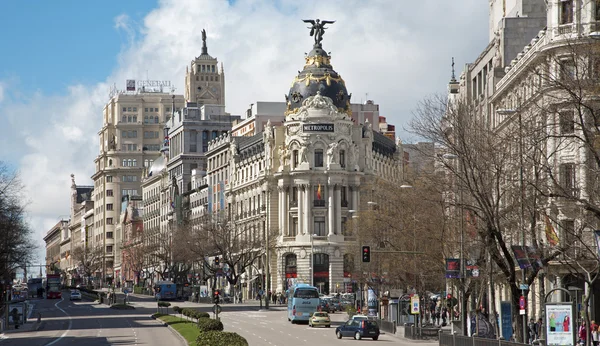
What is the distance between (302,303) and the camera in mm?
89812

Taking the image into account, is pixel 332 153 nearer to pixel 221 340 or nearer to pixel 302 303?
pixel 302 303

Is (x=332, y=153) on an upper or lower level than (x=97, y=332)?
upper

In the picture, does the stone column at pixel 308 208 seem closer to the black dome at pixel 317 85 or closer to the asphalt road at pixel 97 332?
the black dome at pixel 317 85

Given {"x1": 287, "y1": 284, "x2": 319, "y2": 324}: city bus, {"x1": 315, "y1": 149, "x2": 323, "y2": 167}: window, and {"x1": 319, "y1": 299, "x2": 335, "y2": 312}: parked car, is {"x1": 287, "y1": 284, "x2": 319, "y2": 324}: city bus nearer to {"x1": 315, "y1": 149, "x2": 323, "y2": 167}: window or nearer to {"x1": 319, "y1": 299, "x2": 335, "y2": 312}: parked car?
{"x1": 319, "y1": 299, "x2": 335, "y2": 312}: parked car

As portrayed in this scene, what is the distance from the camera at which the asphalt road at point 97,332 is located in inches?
2667

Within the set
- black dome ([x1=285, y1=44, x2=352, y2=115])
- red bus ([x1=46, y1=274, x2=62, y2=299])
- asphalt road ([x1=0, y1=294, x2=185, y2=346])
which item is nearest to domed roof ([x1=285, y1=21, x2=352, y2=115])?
black dome ([x1=285, y1=44, x2=352, y2=115])

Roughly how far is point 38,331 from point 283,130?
6867 cm

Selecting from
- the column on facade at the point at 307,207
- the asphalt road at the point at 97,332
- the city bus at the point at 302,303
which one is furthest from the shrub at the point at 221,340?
the column on facade at the point at 307,207

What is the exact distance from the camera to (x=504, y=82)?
255 feet

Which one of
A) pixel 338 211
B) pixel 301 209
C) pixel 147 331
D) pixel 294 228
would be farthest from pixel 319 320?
pixel 294 228

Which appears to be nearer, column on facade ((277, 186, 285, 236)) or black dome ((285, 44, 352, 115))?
A: black dome ((285, 44, 352, 115))

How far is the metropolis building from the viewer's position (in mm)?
142750

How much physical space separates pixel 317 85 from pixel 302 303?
190 feet

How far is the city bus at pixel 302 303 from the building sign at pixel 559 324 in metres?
49.6
